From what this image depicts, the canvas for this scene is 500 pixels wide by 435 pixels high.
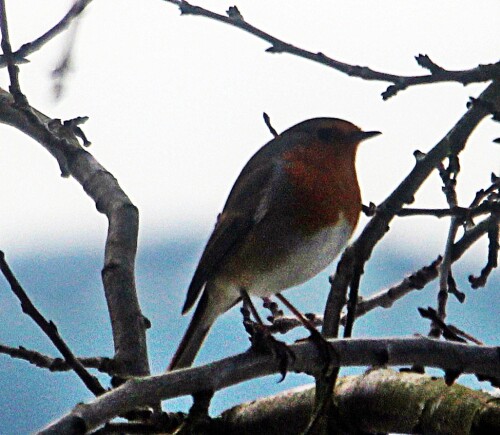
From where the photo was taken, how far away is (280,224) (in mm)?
3217

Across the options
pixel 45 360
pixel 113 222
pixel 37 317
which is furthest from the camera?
pixel 113 222

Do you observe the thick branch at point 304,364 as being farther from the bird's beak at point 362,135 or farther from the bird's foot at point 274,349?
the bird's beak at point 362,135

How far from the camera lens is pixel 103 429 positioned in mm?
1877

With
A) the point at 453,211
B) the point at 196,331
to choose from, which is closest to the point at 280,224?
the point at 196,331

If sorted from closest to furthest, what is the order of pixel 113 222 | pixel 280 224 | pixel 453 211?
pixel 453 211 → pixel 113 222 → pixel 280 224

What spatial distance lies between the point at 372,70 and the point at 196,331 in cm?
142

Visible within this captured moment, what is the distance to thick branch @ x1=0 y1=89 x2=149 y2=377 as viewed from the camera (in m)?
2.74

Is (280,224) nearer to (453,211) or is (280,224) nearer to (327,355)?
(453,211)

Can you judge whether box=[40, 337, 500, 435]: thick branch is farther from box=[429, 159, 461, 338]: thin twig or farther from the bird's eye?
the bird's eye

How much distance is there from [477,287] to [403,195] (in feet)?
3.42

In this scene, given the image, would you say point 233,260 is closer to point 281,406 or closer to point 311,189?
point 311,189

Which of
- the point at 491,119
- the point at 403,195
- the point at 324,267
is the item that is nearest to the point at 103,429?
the point at 403,195

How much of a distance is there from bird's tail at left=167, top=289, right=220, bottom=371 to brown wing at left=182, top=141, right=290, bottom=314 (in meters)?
0.10

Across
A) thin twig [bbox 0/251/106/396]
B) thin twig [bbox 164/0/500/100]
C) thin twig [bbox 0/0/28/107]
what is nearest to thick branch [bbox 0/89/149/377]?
thin twig [bbox 0/0/28/107]
